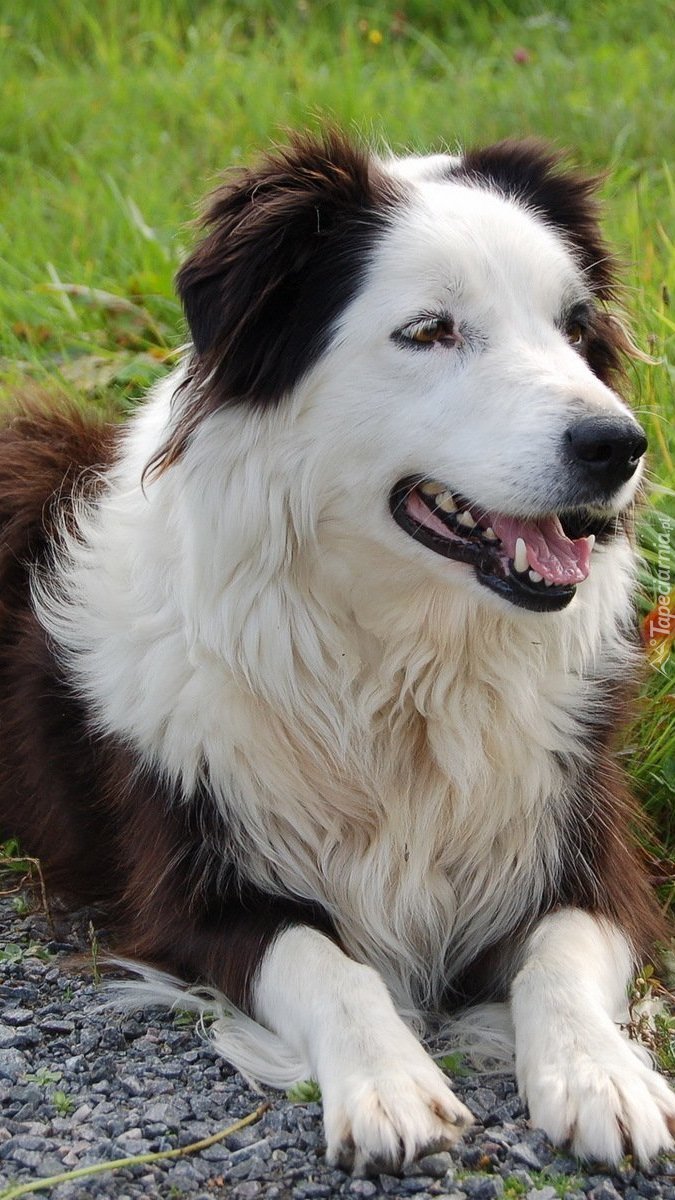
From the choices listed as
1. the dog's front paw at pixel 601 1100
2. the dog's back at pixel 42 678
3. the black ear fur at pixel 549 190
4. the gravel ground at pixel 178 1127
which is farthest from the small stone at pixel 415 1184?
the black ear fur at pixel 549 190

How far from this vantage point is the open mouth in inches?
109

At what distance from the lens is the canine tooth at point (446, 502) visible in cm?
280

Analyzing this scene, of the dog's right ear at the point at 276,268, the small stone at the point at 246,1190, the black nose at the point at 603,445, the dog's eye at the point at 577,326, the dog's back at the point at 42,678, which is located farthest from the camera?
the dog's back at the point at 42,678

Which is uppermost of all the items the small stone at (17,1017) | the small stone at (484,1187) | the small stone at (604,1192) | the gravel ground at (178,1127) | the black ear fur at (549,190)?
the black ear fur at (549,190)

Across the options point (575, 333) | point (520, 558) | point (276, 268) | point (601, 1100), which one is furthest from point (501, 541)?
point (601, 1100)

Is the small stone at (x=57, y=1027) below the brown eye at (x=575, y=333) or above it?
below

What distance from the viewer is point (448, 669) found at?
117 inches

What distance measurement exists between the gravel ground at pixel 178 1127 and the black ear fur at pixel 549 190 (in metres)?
1.70

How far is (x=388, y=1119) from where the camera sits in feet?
7.63

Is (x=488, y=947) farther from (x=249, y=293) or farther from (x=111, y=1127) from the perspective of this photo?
(x=249, y=293)

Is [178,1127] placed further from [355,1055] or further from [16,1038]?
[16,1038]

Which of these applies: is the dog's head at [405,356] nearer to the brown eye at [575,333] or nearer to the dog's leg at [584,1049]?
the brown eye at [575,333]

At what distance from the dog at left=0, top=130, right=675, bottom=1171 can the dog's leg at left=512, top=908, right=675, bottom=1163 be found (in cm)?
1

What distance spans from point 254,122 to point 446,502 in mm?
→ 5136
